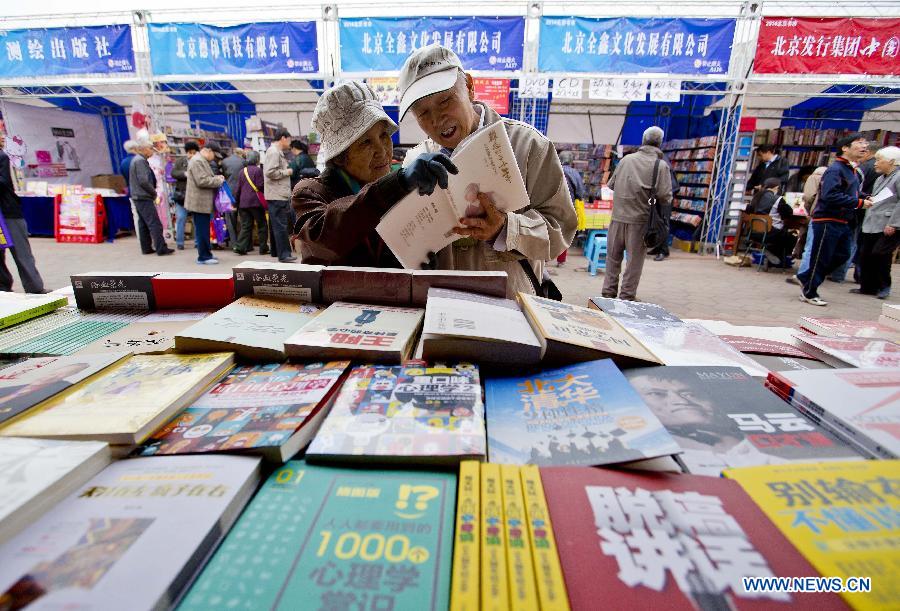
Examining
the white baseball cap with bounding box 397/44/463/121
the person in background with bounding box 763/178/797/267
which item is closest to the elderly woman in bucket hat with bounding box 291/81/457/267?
the white baseball cap with bounding box 397/44/463/121

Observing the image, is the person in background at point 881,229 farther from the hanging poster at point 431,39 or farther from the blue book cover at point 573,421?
the blue book cover at point 573,421

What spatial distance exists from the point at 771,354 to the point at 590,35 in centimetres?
699

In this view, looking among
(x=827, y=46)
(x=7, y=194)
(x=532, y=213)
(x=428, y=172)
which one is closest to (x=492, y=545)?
(x=428, y=172)

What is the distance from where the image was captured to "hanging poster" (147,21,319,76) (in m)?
6.91

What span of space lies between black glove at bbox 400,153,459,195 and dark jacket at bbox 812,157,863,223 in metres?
5.12

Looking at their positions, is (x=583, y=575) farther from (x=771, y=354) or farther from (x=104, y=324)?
Answer: (x=104, y=324)

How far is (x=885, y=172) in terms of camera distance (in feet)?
15.4

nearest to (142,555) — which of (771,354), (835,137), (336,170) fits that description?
(336,170)

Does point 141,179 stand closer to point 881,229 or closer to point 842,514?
point 842,514

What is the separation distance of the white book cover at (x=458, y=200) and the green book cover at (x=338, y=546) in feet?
2.56

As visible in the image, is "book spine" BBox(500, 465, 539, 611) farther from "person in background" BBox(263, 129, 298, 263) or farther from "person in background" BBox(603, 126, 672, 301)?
"person in background" BBox(263, 129, 298, 263)

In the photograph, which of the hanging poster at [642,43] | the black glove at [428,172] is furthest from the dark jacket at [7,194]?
the hanging poster at [642,43]

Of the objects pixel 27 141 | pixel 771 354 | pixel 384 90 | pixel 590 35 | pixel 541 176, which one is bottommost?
pixel 771 354

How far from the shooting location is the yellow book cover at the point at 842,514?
460 millimetres
